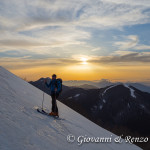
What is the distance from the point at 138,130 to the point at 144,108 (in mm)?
23522

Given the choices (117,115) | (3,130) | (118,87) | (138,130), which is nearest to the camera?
(3,130)

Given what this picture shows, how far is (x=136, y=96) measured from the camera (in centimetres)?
12294

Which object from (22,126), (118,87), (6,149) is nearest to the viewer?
(6,149)

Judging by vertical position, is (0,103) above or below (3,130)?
above

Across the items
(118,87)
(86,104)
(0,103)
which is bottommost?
(86,104)

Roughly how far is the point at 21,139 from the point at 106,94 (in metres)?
133

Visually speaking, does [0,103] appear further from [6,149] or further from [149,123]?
[149,123]

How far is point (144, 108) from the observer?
10969 cm

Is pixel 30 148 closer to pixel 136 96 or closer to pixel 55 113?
pixel 55 113

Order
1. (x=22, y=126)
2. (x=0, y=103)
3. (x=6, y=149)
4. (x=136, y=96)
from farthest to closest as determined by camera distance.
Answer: (x=136, y=96)
(x=0, y=103)
(x=22, y=126)
(x=6, y=149)

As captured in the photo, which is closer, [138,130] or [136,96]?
[138,130]

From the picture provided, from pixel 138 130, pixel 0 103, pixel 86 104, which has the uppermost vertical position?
pixel 0 103

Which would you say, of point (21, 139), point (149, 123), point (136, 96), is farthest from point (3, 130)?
point (136, 96)

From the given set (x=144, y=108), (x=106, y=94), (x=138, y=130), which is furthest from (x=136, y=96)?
(x=138, y=130)
